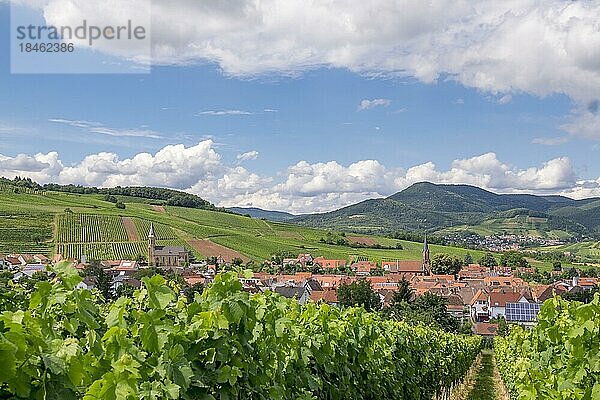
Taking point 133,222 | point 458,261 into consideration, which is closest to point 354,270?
point 458,261

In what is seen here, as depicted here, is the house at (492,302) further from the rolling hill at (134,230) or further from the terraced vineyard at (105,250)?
the terraced vineyard at (105,250)

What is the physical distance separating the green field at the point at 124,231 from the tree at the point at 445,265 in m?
4.72

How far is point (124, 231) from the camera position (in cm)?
8962

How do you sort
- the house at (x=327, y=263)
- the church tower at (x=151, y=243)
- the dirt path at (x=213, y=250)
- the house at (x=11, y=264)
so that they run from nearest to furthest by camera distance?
the house at (x=11, y=264) < the church tower at (x=151, y=243) < the dirt path at (x=213, y=250) < the house at (x=327, y=263)

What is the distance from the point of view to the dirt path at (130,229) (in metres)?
88.4

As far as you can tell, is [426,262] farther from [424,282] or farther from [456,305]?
[456,305]

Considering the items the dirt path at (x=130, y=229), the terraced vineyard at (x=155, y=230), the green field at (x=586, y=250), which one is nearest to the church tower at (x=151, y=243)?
the terraced vineyard at (x=155, y=230)

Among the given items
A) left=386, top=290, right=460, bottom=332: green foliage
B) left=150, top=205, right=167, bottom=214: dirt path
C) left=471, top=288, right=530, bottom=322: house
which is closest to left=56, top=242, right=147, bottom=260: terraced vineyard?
left=150, top=205, right=167, bottom=214: dirt path

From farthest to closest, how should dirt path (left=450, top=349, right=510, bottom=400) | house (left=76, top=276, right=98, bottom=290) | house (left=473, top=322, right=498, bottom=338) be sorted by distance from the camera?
house (left=473, top=322, right=498, bottom=338) < dirt path (left=450, top=349, right=510, bottom=400) < house (left=76, top=276, right=98, bottom=290)

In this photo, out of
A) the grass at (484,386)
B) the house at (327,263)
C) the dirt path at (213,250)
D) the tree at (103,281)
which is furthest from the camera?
the house at (327,263)

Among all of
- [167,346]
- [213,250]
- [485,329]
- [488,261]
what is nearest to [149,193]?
[213,250]

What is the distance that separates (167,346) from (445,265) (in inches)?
4445

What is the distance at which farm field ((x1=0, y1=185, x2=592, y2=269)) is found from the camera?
253 feet

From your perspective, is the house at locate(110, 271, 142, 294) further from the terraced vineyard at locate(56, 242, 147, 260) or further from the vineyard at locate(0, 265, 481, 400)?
the vineyard at locate(0, 265, 481, 400)
